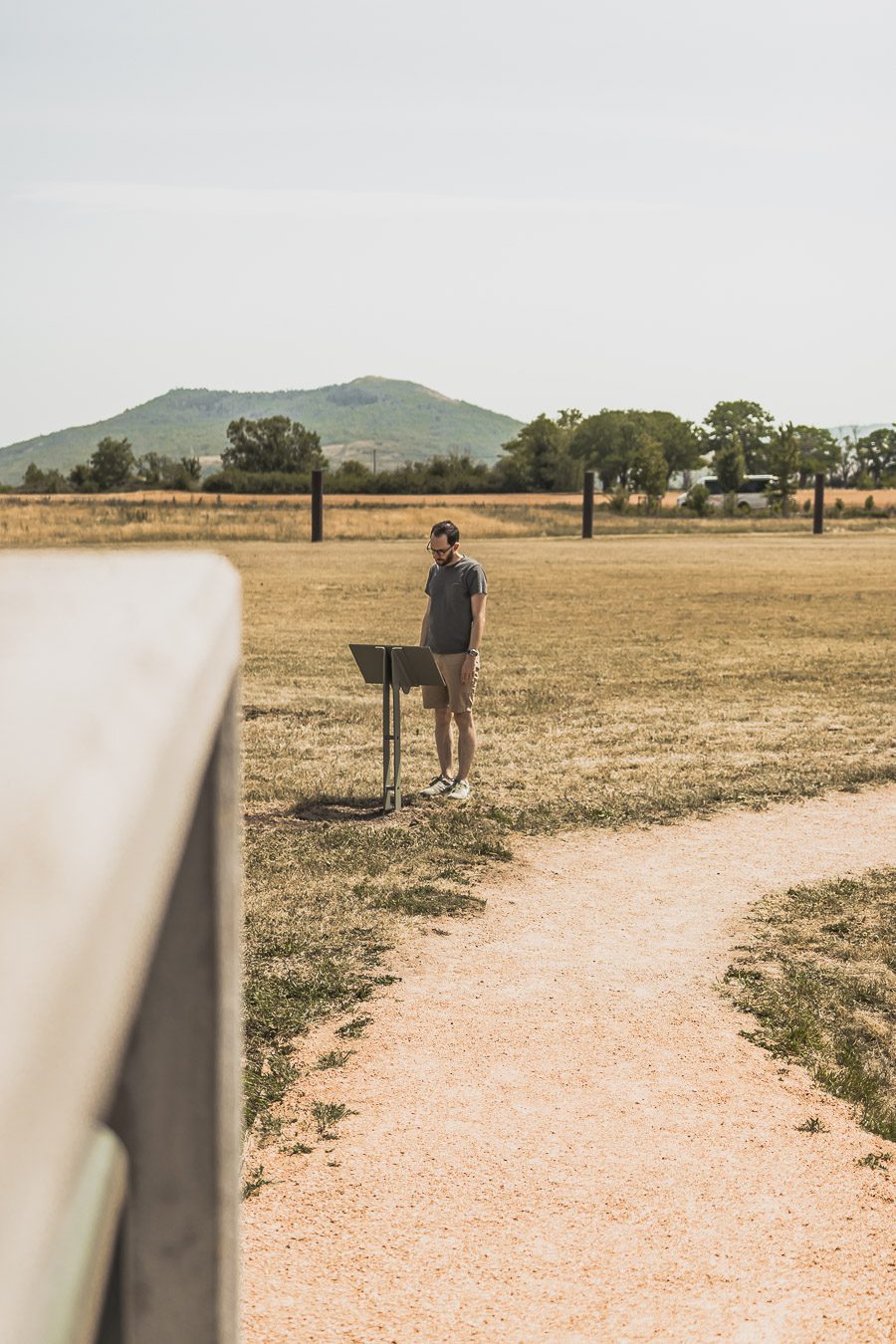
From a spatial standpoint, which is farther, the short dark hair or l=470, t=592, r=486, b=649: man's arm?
l=470, t=592, r=486, b=649: man's arm

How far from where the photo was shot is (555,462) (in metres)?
118

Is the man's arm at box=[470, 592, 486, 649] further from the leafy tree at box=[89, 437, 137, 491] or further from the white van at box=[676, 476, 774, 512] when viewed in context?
the leafy tree at box=[89, 437, 137, 491]

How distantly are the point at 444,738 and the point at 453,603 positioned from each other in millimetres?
1062

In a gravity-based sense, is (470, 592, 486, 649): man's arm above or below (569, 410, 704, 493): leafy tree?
below

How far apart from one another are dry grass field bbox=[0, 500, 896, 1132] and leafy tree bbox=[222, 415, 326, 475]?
107m

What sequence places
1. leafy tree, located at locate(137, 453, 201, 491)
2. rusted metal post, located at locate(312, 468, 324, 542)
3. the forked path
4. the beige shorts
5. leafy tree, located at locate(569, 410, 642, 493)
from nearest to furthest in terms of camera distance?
the forked path, the beige shorts, rusted metal post, located at locate(312, 468, 324, 542), leafy tree, located at locate(137, 453, 201, 491), leafy tree, located at locate(569, 410, 642, 493)

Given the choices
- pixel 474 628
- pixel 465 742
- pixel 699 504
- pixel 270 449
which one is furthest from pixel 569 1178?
pixel 270 449

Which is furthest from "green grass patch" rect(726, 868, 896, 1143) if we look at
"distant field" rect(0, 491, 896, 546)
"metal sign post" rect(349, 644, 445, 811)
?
"distant field" rect(0, 491, 896, 546)

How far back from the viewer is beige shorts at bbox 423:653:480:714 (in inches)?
374

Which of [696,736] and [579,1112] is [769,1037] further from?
[696,736]

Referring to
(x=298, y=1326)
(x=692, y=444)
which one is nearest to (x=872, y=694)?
(x=298, y=1326)

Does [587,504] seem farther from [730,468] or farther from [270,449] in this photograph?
[270,449]

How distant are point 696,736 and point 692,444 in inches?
6105

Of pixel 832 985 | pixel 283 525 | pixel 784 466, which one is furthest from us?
pixel 784 466
